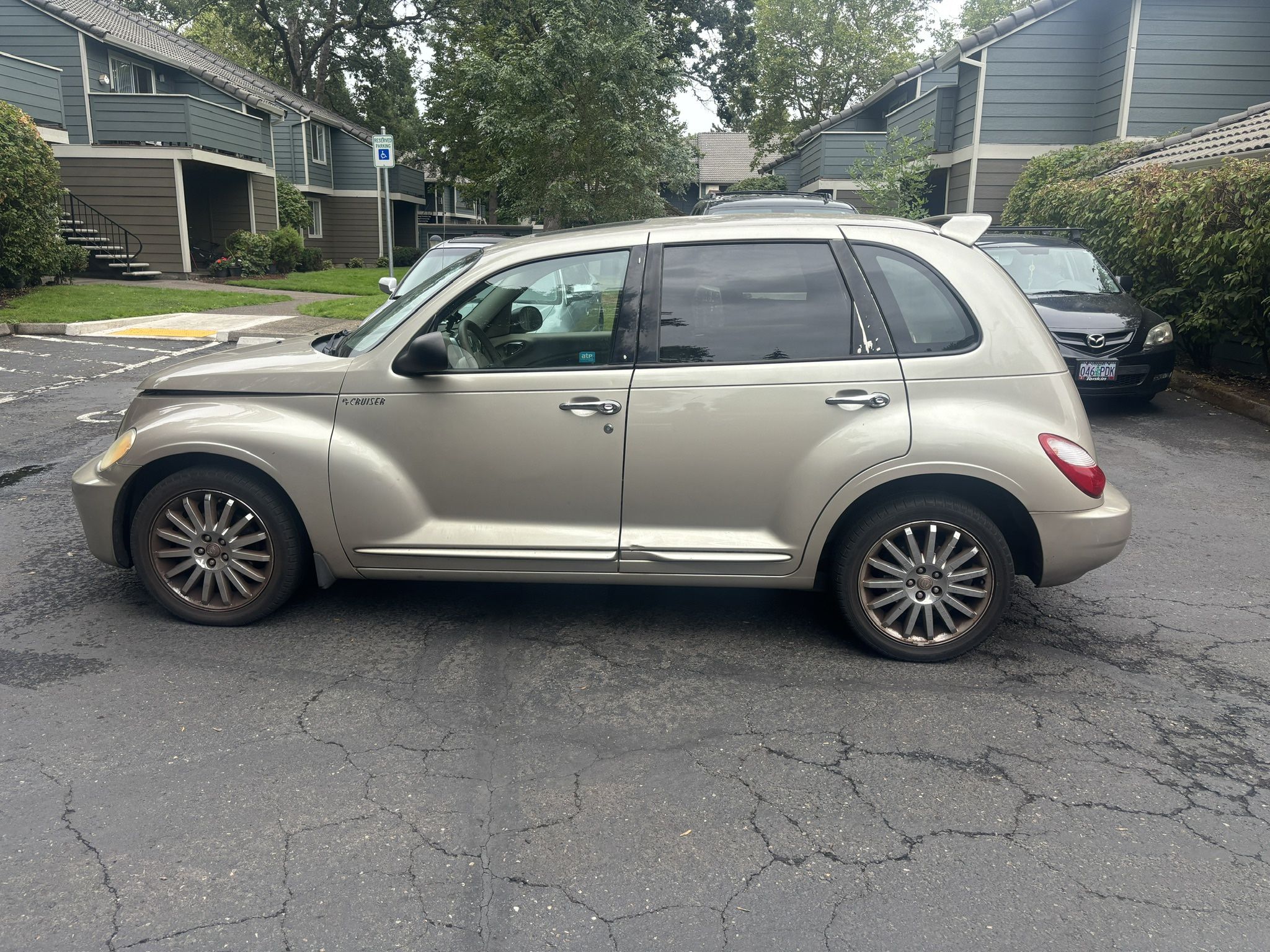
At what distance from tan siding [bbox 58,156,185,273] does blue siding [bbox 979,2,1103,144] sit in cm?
1995

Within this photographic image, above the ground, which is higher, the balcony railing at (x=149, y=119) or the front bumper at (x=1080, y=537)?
the balcony railing at (x=149, y=119)

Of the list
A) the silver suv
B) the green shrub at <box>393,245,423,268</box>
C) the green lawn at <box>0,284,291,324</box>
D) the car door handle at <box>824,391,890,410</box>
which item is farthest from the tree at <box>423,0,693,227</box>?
the green shrub at <box>393,245,423,268</box>

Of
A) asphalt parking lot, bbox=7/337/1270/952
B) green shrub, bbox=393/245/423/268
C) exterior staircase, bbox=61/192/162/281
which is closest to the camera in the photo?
asphalt parking lot, bbox=7/337/1270/952

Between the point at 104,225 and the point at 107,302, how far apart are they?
8.62m

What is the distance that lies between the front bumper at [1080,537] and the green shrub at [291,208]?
3188cm

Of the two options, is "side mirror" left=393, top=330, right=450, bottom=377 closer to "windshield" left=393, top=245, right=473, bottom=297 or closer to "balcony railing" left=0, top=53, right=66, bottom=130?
"windshield" left=393, top=245, right=473, bottom=297

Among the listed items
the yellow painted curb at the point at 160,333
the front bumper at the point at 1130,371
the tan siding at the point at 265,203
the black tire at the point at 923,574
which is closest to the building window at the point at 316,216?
the tan siding at the point at 265,203

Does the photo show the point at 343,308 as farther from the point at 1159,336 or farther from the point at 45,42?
the point at 1159,336

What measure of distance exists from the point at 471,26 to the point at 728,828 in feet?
129

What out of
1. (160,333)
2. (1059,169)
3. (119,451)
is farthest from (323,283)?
(119,451)

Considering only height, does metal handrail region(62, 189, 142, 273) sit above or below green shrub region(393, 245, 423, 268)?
above

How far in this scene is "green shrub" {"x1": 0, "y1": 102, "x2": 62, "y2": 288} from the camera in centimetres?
1634

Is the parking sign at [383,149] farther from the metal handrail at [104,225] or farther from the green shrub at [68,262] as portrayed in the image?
the metal handrail at [104,225]

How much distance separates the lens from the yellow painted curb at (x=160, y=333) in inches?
602
